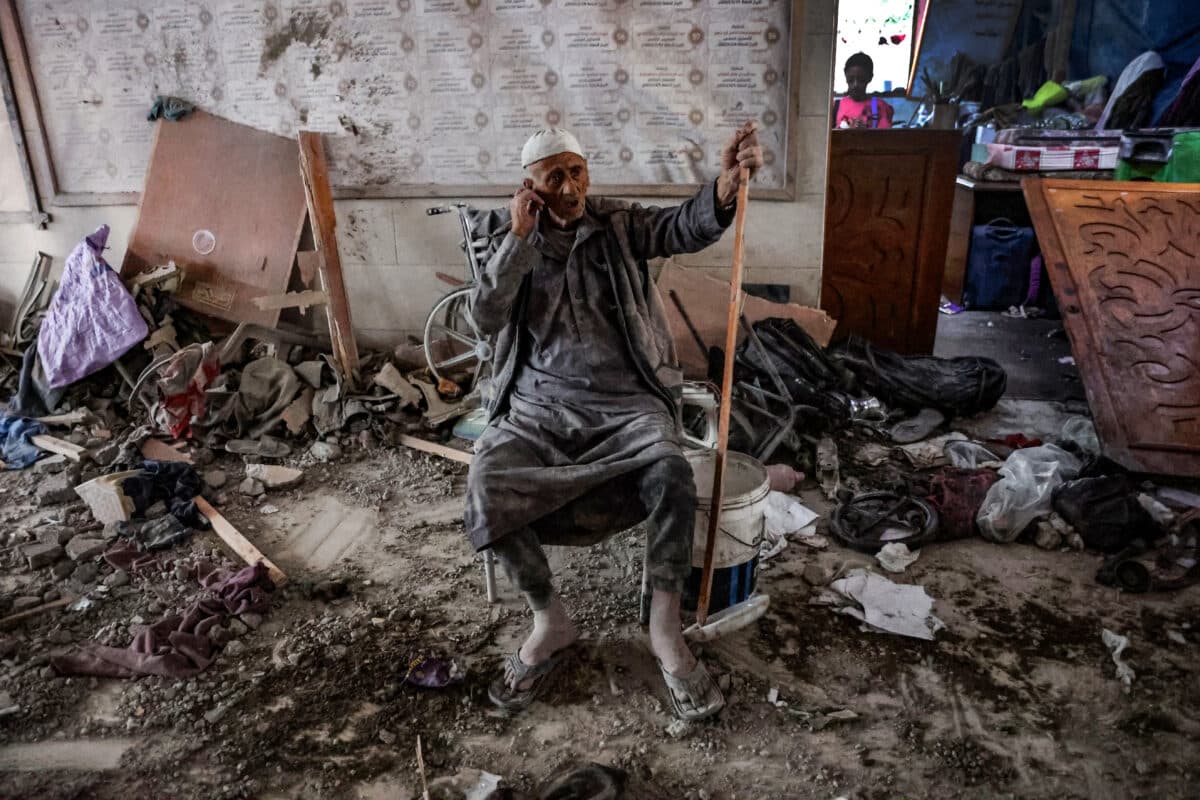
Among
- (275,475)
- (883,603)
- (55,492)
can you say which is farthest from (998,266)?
(55,492)

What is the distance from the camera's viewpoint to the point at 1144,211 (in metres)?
4.13

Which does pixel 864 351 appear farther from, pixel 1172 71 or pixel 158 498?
pixel 1172 71

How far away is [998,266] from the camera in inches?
Answer: 267

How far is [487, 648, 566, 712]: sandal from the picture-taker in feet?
7.69

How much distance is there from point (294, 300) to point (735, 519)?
10.4 ft

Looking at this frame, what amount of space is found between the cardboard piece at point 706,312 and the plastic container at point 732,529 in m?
1.77

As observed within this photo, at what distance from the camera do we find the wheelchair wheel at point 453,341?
4660mm

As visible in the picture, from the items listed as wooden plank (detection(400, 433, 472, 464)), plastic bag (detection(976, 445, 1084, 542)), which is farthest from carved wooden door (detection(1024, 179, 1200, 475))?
wooden plank (detection(400, 433, 472, 464))

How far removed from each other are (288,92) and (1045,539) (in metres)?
4.62

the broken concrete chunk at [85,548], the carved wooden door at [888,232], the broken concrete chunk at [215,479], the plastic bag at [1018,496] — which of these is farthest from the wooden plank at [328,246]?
the plastic bag at [1018,496]

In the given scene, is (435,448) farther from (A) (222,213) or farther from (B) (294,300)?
(A) (222,213)

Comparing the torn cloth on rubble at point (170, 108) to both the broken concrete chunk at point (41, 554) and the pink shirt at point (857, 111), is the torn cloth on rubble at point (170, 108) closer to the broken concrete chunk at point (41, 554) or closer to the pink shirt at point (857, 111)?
the broken concrete chunk at point (41, 554)

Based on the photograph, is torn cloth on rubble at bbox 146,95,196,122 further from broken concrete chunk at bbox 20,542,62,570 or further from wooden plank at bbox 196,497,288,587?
broken concrete chunk at bbox 20,542,62,570

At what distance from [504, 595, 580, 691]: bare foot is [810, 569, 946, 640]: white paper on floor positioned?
0.95 meters
